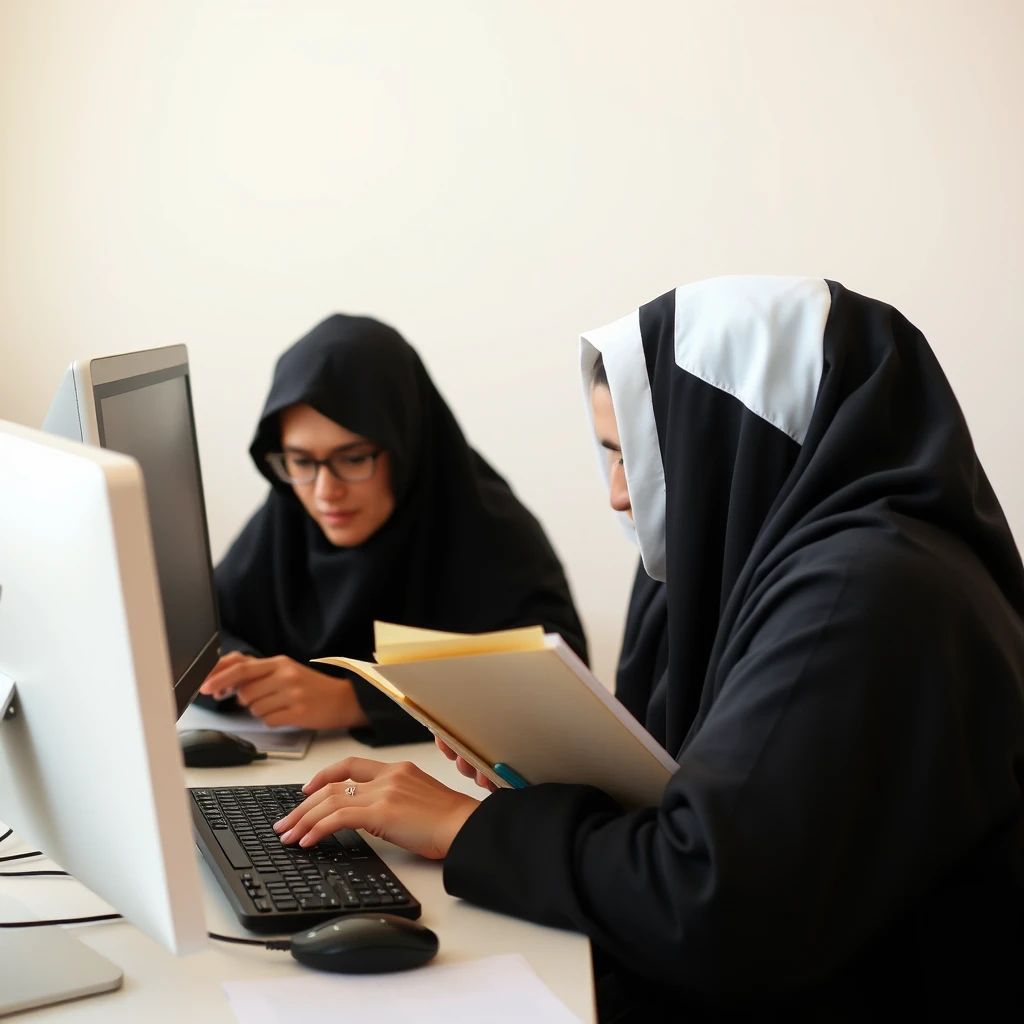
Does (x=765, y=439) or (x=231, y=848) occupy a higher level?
(x=765, y=439)


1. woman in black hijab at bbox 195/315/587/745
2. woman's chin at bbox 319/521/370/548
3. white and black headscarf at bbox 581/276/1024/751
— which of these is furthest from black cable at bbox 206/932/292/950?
woman's chin at bbox 319/521/370/548

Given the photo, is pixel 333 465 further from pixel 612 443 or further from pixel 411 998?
pixel 411 998

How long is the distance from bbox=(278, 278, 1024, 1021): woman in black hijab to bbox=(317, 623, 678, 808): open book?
0.03 m

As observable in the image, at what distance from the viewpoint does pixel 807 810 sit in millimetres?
839

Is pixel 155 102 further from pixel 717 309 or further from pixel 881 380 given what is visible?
pixel 881 380

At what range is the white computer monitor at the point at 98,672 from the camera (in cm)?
63

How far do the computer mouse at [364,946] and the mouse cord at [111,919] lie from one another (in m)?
0.02

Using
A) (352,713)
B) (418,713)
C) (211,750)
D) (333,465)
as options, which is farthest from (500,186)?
(418,713)

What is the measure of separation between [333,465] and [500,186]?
1201 mm

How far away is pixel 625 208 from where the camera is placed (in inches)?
107

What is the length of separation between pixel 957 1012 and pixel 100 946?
0.71 m

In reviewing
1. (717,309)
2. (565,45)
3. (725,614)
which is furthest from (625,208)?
(725,614)

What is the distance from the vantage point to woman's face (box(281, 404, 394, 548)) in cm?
181

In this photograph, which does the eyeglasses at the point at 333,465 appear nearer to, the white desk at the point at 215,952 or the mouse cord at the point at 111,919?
the white desk at the point at 215,952
